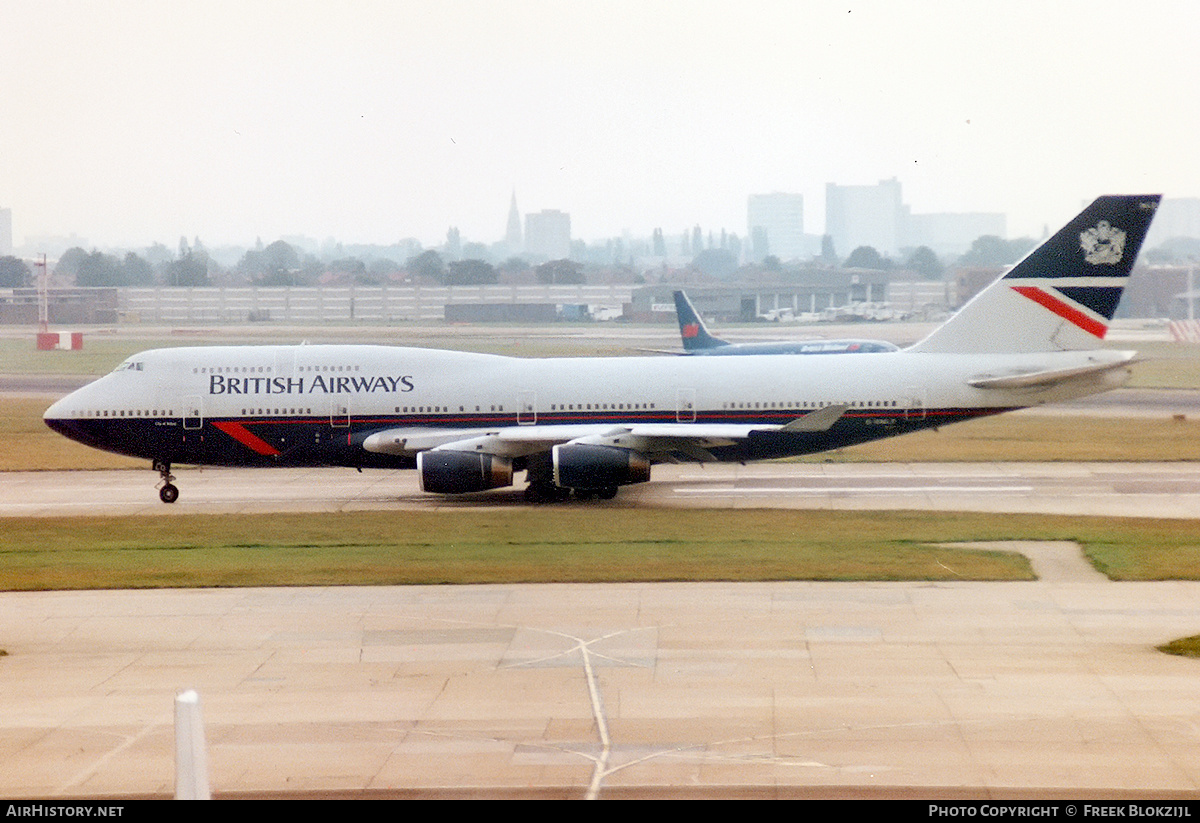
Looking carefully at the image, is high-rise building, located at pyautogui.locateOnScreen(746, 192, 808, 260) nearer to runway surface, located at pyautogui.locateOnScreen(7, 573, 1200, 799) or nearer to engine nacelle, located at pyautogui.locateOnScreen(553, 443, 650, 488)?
engine nacelle, located at pyautogui.locateOnScreen(553, 443, 650, 488)

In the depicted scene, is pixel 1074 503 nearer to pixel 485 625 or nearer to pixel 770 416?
pixel 770 416

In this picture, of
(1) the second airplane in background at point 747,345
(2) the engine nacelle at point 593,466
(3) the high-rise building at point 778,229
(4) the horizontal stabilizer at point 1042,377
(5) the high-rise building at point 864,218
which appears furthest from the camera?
(3) the high-rise building at point 778,229

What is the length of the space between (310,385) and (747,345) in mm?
25681

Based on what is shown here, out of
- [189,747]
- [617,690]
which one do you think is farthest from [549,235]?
[189,747]

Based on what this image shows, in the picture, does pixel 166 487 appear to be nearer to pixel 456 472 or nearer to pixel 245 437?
pixel 245 437

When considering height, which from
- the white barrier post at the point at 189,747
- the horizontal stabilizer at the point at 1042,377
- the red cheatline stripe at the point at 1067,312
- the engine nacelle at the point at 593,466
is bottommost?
the engine nacelle at the point at 593,466

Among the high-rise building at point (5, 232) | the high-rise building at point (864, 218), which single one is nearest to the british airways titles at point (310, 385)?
the high-rise building at point (5, 232)

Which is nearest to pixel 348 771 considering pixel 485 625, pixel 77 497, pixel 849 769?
pixel 849 769

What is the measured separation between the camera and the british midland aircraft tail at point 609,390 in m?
30.7

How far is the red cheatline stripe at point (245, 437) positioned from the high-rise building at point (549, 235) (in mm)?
49927

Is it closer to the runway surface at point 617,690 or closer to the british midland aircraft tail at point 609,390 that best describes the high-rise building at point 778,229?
the british midland aircraft tail at point 609,390

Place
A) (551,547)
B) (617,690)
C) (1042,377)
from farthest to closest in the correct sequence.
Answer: (1042,377)
(551,547)
(617,690)

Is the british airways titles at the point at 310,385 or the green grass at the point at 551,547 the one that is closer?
the green grass at the point at 551,547

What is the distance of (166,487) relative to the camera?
1233 inches
